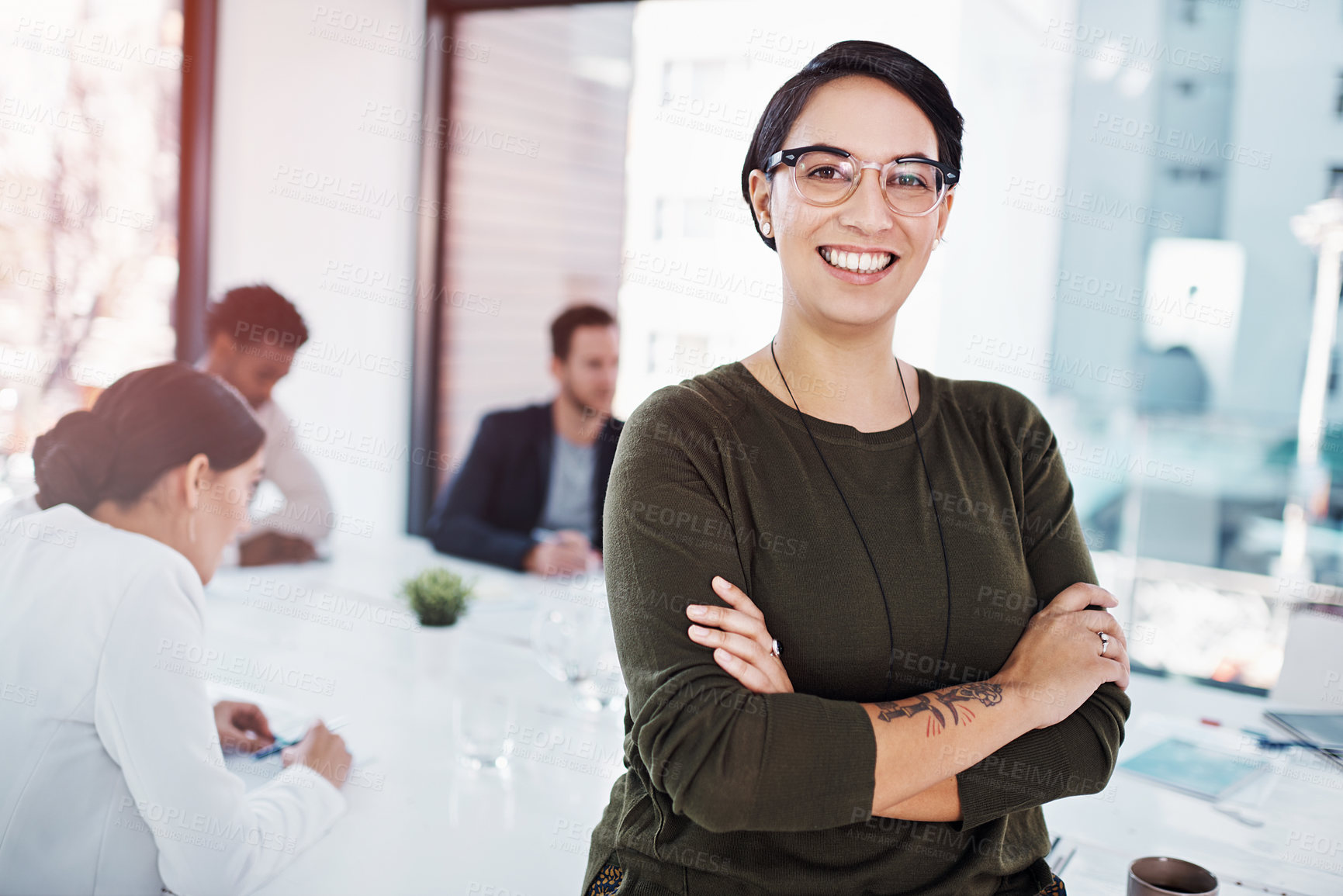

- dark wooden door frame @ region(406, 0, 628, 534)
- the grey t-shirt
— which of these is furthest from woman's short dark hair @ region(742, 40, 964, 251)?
dark wooden door frame @ region(406, 0, 628, 534)

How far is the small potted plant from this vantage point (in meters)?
2.06

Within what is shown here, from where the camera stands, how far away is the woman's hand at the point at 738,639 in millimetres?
1055

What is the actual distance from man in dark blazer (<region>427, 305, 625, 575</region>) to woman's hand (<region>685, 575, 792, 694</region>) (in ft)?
6.83

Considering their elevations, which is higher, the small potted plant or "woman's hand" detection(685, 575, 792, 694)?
"woman's hand" detection(685, 575, 792, 694)

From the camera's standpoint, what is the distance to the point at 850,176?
3.94 feet

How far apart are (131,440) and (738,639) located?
103 cm

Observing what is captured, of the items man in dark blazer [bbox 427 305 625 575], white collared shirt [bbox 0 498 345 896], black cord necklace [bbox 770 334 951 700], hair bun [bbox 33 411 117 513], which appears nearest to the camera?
black cord necklace [bbox 770 334 951 700]

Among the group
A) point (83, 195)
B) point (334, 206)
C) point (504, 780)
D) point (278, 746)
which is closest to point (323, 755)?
point (278, 746)

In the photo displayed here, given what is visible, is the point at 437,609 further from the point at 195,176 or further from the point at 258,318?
the point at 195,176

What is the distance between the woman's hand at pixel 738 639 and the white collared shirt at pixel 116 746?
2.42 feet

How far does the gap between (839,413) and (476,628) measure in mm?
1323

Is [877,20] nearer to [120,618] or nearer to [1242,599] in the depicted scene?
[1242,599]

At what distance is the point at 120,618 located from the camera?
4.43ft

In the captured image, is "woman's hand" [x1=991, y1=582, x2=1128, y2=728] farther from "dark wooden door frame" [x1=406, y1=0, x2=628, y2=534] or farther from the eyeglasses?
"dark wooden door frame" [x1=406, y1=0, x2=628, y2=534]
